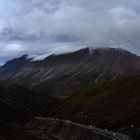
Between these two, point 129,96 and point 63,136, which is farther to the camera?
point 129,96

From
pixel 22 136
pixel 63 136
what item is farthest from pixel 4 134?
pixel 63 136

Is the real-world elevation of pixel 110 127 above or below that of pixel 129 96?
below

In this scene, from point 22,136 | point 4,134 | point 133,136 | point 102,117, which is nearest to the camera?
point 133,136

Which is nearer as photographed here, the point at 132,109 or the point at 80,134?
the point at 80,134

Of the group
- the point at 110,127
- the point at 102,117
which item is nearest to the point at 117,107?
the point at 102,117

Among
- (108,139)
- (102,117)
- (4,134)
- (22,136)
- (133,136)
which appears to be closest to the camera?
(108,139)

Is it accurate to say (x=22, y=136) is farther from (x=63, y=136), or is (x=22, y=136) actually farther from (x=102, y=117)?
(x=102, y=117)

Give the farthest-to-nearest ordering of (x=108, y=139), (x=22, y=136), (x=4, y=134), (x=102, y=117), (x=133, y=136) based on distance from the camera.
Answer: (x=102, y=117), (x=22, y=136), (x=4, y=134), (x=133, y=136), (x=108, y=139)

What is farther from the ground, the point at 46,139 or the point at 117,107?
the point at 117,107

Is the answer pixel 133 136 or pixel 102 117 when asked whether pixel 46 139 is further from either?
pixel 133 136
